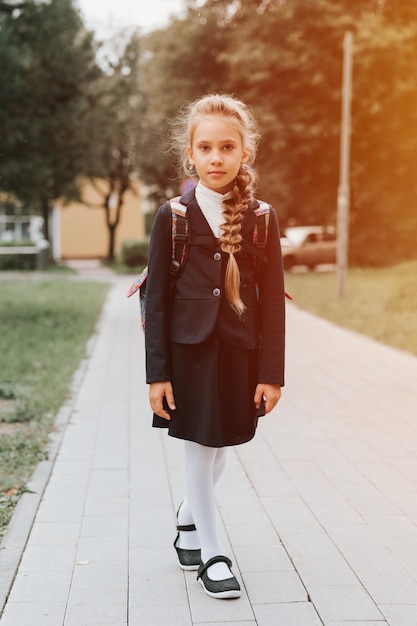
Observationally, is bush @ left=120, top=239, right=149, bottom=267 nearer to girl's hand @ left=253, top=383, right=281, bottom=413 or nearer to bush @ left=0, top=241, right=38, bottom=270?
bush @ left=0, top=241, right=38, bottom=270

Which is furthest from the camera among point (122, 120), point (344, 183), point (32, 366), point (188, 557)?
point (122, 120)

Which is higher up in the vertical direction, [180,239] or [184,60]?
[184,60]

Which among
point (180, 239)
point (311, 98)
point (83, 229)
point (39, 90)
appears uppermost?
point (311, 98)

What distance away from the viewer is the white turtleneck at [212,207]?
370cm

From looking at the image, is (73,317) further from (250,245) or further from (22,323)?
(250,245)

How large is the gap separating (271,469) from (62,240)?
46.4m

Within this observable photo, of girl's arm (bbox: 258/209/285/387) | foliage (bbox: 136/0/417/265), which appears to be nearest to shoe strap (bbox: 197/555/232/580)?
girl's arm (bbox: 258/209/285/387)

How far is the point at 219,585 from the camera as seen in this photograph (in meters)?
3.71

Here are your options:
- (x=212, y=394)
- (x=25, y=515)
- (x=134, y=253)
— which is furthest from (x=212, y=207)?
(x=134, y=253)

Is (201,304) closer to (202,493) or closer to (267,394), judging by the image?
(267,394)

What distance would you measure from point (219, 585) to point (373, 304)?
15078mm

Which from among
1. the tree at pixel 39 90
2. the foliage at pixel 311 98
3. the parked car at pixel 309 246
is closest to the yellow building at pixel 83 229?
the foliage at pixel 311 98

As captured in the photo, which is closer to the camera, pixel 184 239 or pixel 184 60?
pixel 184 239

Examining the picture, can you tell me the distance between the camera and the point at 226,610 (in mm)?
3584
